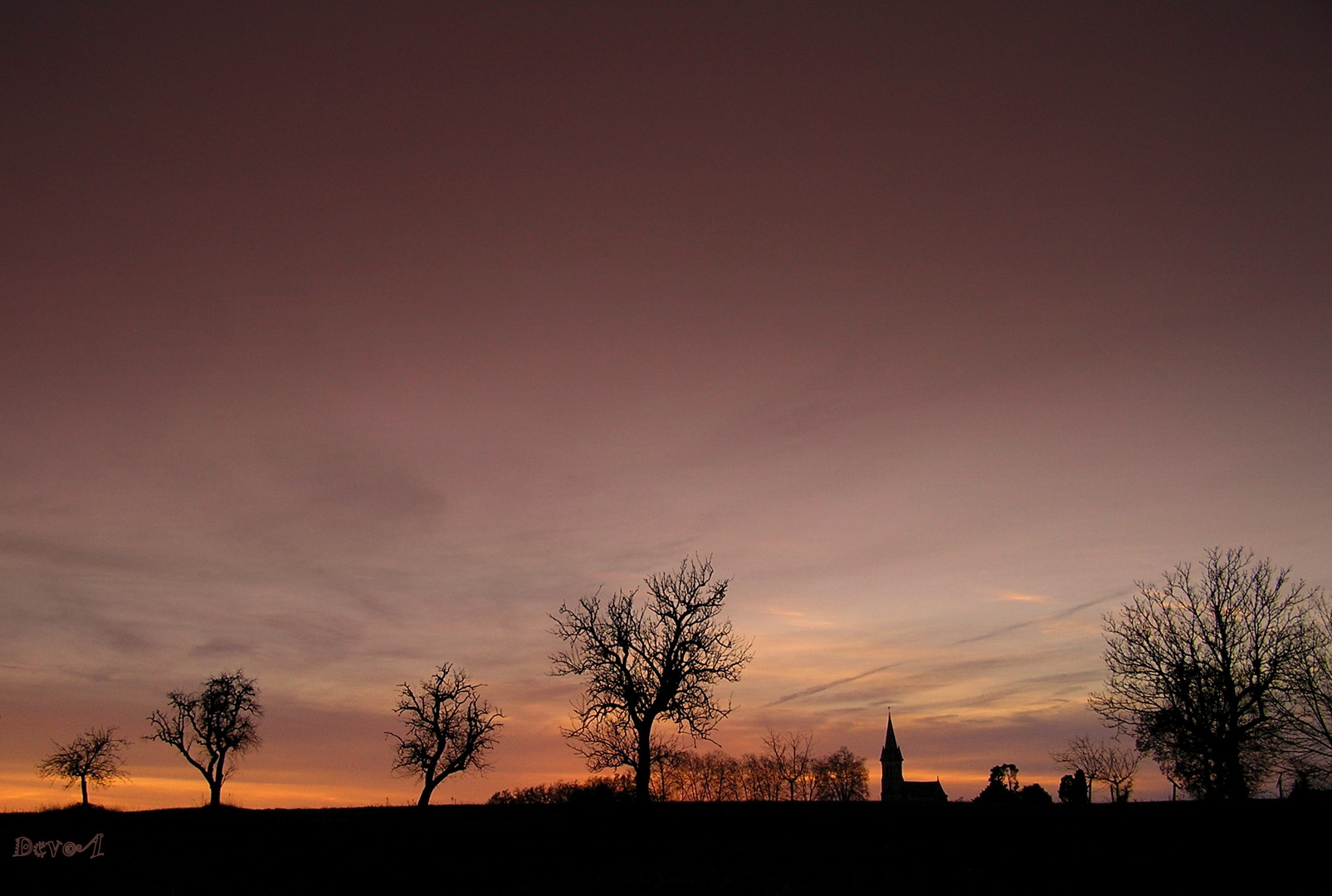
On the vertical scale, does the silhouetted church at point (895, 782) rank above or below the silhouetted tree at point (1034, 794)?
below

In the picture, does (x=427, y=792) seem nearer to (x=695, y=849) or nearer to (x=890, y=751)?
(x=695, y=849)

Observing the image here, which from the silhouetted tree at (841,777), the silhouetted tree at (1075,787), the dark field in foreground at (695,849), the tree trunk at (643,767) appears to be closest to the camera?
the dark field in foreground at (695,849)

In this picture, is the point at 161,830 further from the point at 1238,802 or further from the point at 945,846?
the point at 1238,802

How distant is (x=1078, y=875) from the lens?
2500cm

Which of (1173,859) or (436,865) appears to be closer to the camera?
(1173,859)

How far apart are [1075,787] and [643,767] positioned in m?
67.2

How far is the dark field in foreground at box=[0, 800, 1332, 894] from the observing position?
25938mm

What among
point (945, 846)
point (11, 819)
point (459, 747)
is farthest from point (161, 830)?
point (945, 846)

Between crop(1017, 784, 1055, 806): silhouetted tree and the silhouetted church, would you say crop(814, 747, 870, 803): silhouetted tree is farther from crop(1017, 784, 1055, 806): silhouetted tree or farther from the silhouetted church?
crop(1017, 784, 1055, 806): silhouetted tree

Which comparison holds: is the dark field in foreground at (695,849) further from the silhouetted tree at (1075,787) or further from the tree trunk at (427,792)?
the silhouetted tree at (1075,787)

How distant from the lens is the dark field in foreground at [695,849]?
25938 millimetres

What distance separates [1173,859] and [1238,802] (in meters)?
8.63

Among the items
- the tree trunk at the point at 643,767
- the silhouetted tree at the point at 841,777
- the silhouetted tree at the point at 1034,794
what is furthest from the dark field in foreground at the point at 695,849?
the silhouetted tree at the point at 841,777

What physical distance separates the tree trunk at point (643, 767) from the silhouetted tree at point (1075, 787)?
4764 cm
